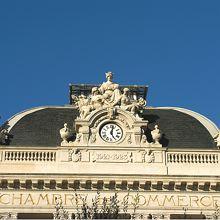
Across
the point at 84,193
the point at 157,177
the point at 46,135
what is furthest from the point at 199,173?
the point at 46,135

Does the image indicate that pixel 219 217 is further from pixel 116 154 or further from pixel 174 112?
pixel 174 112

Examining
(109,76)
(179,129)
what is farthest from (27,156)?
(179,129)

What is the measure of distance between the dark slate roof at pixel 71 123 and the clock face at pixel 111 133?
6.16ft

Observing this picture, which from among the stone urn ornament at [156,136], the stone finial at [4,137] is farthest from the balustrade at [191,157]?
the stone finial at [4,137]

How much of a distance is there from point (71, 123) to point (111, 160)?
507 cm

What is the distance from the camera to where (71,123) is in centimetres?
4572

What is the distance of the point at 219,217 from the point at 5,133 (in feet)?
43.4

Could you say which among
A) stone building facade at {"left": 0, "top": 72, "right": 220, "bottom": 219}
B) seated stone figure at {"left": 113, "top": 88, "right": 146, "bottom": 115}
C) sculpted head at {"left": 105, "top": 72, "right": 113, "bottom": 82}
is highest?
sculpted head at {"left": 105, "top": 72, "right": 113, "bottom": 82}

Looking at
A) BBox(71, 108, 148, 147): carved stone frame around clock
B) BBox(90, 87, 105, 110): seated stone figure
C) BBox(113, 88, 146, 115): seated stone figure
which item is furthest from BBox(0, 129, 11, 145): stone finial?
BBox(113, 88, 146, 115): seated stone figure

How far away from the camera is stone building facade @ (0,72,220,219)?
40156 millimetres

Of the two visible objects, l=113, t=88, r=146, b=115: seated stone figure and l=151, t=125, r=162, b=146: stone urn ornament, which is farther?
l=113, t=88, r=146, b=115: seated stone figure

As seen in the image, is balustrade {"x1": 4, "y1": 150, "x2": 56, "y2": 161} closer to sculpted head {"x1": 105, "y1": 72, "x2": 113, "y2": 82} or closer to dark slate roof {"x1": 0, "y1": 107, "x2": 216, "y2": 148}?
dark slate roof {"x1": 0, "y1": 107, "x2": 216, "y2": 148}

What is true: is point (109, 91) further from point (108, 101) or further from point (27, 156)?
point (27, 156)

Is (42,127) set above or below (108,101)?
below
